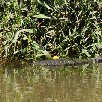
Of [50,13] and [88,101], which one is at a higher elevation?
[50,13]

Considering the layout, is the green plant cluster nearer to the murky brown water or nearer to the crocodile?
the crocodile

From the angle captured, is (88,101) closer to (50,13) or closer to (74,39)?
(74,39)

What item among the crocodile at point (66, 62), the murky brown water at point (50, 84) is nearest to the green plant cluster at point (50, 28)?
the crocodile at point (66, 62)

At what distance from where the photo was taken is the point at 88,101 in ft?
13.6

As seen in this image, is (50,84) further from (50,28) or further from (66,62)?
(50,28)

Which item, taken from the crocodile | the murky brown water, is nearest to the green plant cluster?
the crocodile

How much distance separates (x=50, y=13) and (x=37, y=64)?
2.88ft

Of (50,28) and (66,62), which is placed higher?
(50,28)

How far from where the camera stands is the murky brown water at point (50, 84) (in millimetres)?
4257

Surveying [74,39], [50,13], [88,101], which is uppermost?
[50,13]

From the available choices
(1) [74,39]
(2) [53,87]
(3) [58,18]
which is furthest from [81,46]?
(2) [53,87]

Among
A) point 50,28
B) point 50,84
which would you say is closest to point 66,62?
point 50,28

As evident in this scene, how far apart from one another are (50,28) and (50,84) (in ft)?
4.07

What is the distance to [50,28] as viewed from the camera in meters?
5.63
